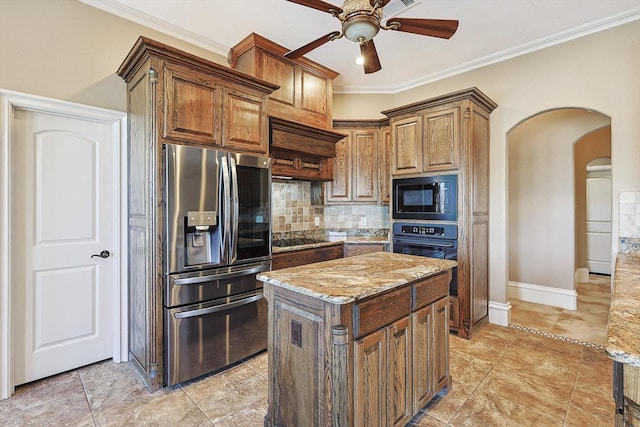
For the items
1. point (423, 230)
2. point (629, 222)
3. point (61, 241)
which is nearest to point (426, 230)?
point (423, 230)

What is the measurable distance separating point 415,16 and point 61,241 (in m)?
3.66

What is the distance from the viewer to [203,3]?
Result: 2.69 metres

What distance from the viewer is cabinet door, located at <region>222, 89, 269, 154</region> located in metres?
2.68

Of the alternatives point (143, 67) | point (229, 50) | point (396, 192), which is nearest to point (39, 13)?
point (143, 67)

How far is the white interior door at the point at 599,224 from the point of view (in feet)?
19.0

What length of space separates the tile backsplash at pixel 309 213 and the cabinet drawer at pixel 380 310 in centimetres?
248

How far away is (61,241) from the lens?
100.0 inches

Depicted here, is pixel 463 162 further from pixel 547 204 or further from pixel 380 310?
pixel 380 310

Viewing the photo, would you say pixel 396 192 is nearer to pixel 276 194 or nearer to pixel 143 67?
pixel 276 194

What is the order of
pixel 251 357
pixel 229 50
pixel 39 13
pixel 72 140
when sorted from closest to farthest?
pixel 39 13 → pixel 72 140 → pixel 251 357 → pixel 229 50

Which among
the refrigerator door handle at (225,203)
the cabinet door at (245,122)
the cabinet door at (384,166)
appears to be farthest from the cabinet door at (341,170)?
the refrigerator door handle at (225,203)

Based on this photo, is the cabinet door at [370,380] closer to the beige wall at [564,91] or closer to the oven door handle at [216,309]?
the oven door handle at [216,309]

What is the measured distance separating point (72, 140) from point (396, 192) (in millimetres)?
3257

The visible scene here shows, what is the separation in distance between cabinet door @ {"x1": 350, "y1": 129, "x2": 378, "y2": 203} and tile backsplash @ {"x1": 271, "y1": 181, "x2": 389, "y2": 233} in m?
0.31
